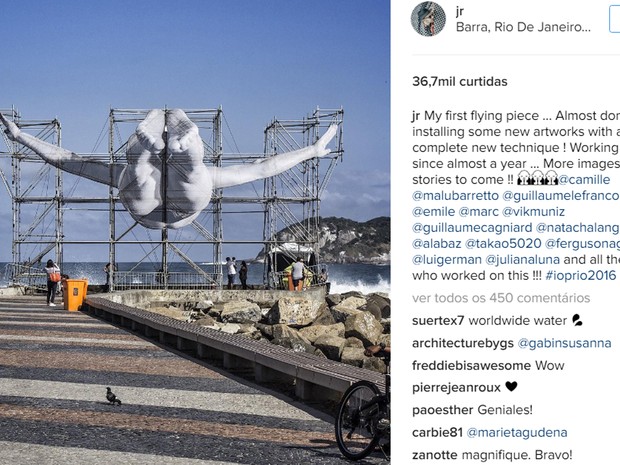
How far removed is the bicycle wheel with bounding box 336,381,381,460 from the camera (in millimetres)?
6715

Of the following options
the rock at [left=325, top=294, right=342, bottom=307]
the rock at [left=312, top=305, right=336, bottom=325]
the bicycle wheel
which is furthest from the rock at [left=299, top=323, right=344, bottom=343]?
the rock at [left=325, top=294, right=342, bottom=307]

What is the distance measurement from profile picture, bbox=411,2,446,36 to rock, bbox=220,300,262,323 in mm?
21074

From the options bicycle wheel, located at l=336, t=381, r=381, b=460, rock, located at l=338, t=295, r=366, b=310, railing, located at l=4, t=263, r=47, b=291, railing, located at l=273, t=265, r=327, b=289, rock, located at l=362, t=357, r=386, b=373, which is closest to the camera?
bicycle wheel, located at l=336, t=381, r=381, b=460

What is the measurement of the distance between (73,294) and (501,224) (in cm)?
2137

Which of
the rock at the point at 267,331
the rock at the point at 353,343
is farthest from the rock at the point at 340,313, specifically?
the rock at the point at 353,343

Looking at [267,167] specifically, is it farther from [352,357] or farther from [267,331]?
[352,357]

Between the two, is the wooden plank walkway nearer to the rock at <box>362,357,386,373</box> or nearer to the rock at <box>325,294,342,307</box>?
the rock at <box>362,357,386,373</box>

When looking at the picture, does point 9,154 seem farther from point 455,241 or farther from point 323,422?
point 455,241

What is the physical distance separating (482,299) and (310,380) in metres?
5.79

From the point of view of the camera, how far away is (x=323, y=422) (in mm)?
8234

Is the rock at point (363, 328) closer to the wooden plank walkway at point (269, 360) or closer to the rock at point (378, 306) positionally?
the wooden plank walkway at point (269, 360)

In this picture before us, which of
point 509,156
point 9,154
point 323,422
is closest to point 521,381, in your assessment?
point 509,156

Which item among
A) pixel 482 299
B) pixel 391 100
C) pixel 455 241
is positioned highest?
pixel 391 100

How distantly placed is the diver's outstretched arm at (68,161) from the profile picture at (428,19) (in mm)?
29595
